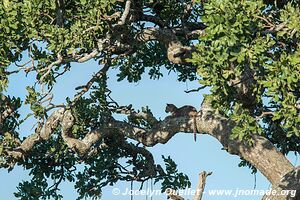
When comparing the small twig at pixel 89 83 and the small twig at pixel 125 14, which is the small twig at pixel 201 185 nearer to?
the small twig at pixel 125 14

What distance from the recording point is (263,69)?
42.8 feet

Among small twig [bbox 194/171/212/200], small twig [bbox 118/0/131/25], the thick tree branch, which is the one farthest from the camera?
the thick tree branch

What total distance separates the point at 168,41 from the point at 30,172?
20.4 feet

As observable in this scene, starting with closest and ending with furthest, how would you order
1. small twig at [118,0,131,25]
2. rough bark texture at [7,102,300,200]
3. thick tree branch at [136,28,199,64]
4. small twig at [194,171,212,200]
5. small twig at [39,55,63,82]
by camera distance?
small twig at [194,171,212,200] < small twig at [39,55,63,82] < rough bark texture at [7,102,300,200] < small twig at [118,0,131,25] < thick tree branch at [136,28,199,64]

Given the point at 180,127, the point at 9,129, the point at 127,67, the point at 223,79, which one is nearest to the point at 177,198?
the point at 223,79

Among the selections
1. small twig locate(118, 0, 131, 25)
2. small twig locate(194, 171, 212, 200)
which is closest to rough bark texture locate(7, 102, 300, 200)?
small twig locate(118, 0, 131, 25)

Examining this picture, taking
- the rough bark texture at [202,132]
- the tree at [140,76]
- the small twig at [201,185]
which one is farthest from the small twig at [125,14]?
the small twig at [201,185]

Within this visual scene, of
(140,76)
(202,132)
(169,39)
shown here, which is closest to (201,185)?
(202,132)

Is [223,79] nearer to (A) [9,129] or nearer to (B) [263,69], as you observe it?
(B) [263,69]

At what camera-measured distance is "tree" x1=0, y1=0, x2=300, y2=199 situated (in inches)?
492

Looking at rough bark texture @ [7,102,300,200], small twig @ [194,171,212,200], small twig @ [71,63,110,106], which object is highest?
small twig @ [71,63,110,106]

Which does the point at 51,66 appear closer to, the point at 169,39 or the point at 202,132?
the point at 169,39

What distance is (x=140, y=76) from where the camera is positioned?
20.6 meters

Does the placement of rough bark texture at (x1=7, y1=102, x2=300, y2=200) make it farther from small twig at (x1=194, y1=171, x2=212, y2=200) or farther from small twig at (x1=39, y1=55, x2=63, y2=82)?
small twig at (x1=194, y1=171, x2=212, y2=200)
